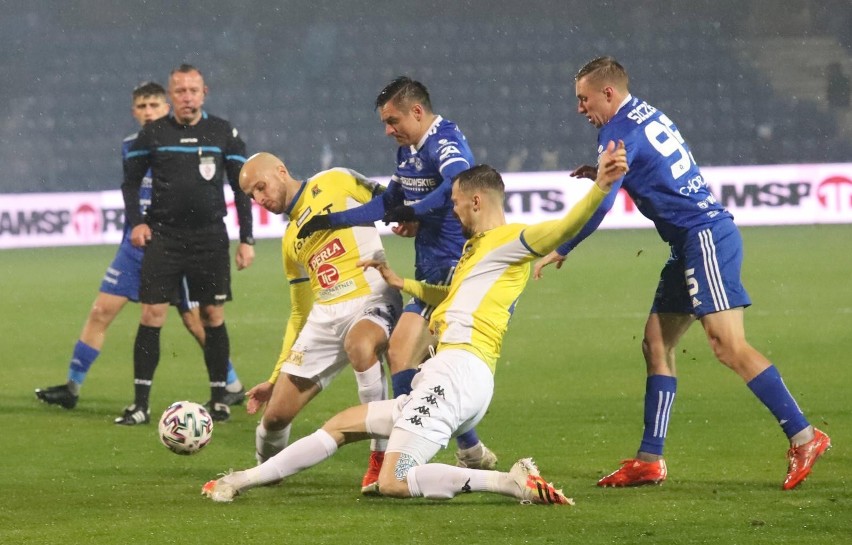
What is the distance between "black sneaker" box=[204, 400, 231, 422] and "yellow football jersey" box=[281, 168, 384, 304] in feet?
5.62

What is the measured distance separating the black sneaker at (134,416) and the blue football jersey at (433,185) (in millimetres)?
2293

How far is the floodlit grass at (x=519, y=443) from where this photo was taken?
4707mm

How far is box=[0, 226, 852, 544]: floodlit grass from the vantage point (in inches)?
185

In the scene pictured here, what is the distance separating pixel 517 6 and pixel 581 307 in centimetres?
1619

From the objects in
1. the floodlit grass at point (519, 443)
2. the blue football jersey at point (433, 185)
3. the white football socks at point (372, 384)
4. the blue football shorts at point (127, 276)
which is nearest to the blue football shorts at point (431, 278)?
the blue football jersey at point (433, 185)

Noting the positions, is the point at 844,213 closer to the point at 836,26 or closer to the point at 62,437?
the point at 836,26

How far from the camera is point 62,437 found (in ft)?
23.5

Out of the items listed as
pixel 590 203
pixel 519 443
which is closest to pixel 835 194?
pixel 519 443

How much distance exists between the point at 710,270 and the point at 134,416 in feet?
11.9

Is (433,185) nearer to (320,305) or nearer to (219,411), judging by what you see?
(320,305)

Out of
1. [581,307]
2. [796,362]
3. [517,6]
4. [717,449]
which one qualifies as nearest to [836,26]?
[517,6]

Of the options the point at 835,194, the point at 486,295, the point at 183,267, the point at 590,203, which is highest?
the point at 590,203

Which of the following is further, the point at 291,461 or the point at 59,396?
the point at 59,396

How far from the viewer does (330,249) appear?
20.1 ft
